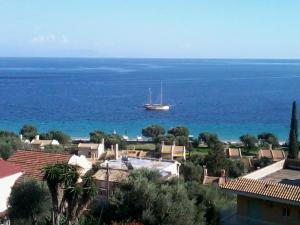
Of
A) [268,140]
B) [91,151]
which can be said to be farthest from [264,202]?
[268,140]

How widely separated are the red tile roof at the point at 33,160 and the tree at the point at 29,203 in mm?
5437

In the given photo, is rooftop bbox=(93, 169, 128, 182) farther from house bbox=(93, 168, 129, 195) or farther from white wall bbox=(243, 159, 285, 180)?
white wall bbox=(243, 159, 285, 180)

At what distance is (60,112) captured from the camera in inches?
3994

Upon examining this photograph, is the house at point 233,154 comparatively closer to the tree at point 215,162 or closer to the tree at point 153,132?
the tree at point 215,162

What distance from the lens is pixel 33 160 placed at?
907 inches

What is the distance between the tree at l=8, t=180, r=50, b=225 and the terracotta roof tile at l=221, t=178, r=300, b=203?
6.00m

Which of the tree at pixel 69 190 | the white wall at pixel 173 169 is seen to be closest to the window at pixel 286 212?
the tree at pixel 69 190

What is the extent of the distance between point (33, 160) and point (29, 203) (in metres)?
7.00

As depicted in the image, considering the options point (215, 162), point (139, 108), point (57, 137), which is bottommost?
point (139, 108)

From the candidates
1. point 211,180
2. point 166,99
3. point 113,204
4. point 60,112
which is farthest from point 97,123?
point 113,204

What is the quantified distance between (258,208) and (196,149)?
3494cm

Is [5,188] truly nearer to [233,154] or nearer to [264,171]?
[264,171]

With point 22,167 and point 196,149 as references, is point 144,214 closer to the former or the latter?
point 22,167

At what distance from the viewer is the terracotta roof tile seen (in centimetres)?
1494
